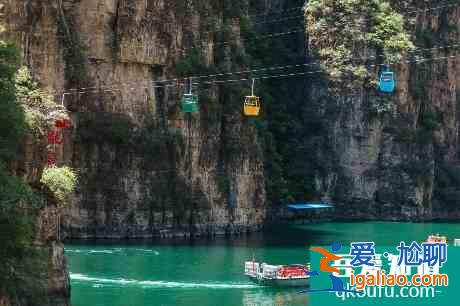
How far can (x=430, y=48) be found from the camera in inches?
3354

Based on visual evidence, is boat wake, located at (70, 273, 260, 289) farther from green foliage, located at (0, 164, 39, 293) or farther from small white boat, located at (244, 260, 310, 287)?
green foliage, located at (0, 164, 39, 293)

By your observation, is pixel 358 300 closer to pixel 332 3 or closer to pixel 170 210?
pixel 170 210

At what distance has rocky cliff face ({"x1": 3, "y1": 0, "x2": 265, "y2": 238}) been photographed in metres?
60.9

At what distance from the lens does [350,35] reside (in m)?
80.0

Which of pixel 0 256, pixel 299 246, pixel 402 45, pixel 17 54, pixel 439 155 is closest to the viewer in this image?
pixel 0 256

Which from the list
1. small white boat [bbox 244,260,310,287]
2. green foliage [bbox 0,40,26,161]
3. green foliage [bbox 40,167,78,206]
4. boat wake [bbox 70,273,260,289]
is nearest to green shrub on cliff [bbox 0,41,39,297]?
green foliage [bbox 0,40,26,161]

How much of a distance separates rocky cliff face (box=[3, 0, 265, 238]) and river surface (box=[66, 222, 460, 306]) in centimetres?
286

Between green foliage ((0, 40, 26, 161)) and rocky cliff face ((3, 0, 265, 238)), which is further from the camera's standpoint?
rocky cliff face ((3, 0, 265, 238))

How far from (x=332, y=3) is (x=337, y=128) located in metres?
8.50

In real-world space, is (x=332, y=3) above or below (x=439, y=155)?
above

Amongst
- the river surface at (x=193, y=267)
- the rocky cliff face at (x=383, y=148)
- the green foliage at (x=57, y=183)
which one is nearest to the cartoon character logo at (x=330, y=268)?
the green foliage at (x=57, y=183)

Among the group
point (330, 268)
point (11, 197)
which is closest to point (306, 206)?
point (11, 197)

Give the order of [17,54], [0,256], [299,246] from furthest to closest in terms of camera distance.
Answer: [299,246] → [17,54] → [0,256]

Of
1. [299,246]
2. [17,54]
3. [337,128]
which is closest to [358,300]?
[17,54]
